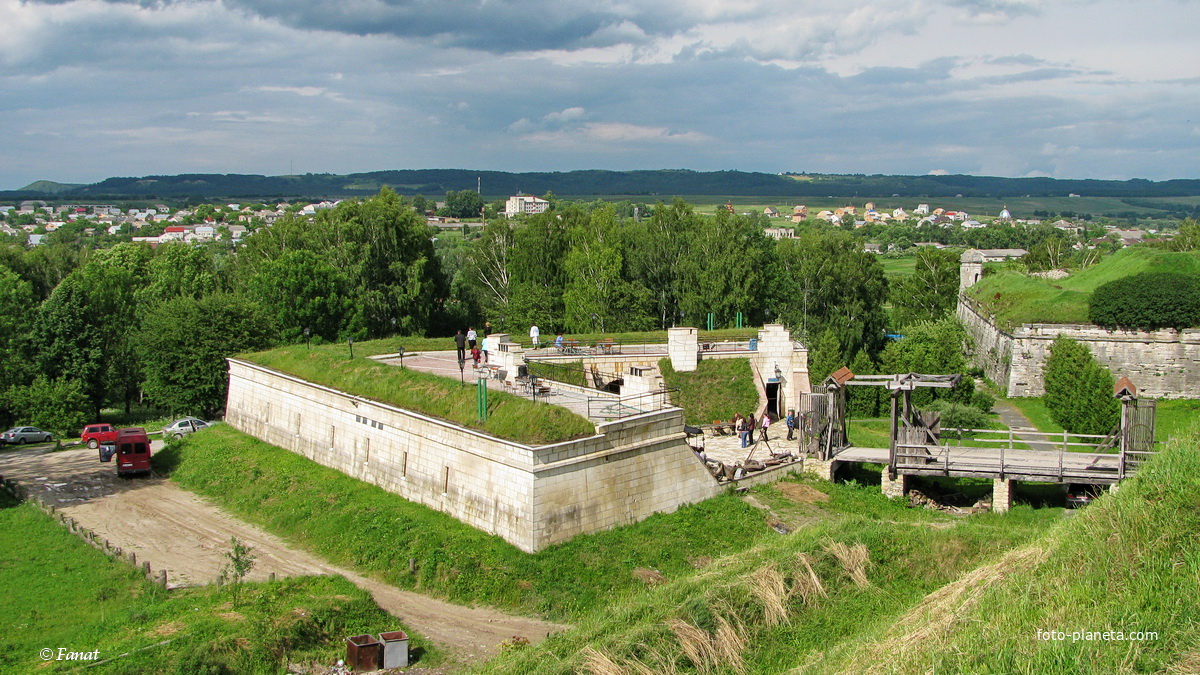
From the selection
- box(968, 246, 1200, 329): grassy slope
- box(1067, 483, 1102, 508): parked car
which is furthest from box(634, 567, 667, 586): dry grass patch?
box(968, 246, 1200, 329): grassy slope

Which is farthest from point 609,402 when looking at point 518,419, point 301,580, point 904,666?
point 904,666

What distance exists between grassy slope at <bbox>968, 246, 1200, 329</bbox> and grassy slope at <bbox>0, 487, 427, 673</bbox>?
39.6m

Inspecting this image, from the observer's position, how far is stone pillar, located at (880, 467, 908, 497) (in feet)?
77.0

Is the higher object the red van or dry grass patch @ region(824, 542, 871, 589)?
dry grass patch @ region(824, 542, 871, 589)

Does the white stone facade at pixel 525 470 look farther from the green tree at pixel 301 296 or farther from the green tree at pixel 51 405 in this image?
the green tree at pixel 51 405

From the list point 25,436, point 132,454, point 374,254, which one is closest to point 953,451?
point 132,454

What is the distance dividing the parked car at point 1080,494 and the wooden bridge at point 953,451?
59 centimetres

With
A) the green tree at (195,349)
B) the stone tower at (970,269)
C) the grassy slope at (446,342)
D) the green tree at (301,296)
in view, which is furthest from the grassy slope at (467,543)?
the stone tower at (970,269)

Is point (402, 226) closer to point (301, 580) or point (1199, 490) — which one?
point (301, 580)

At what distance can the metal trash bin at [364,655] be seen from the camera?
1557 centimetres

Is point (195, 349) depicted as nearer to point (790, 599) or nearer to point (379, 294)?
point (379, 294)

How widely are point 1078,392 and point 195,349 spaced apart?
117 feet

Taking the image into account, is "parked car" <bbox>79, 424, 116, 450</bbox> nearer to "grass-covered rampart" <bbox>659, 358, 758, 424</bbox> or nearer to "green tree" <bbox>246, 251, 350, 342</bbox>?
"green tree" <bbox>246, 251, 350, 342</bbox>

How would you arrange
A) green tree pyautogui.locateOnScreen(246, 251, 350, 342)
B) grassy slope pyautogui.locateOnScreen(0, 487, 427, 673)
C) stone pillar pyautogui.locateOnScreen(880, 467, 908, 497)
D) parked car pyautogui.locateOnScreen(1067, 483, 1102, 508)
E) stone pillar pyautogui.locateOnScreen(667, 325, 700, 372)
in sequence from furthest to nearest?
green tree pyautogui.locateOnScreen(246, 251, 350, 342) < stone pillar pyautogui.locateOnScreen(667, 325, 700, 372) < stone pillar pyautogui.locateOnScreen(880, 467, 908, 497) < parked car pyautogui.locateOnScreen(1067, 483, 1102, 508) < grassy slope pyautogui.locateOnScreen(0, 487, 427, 673)
